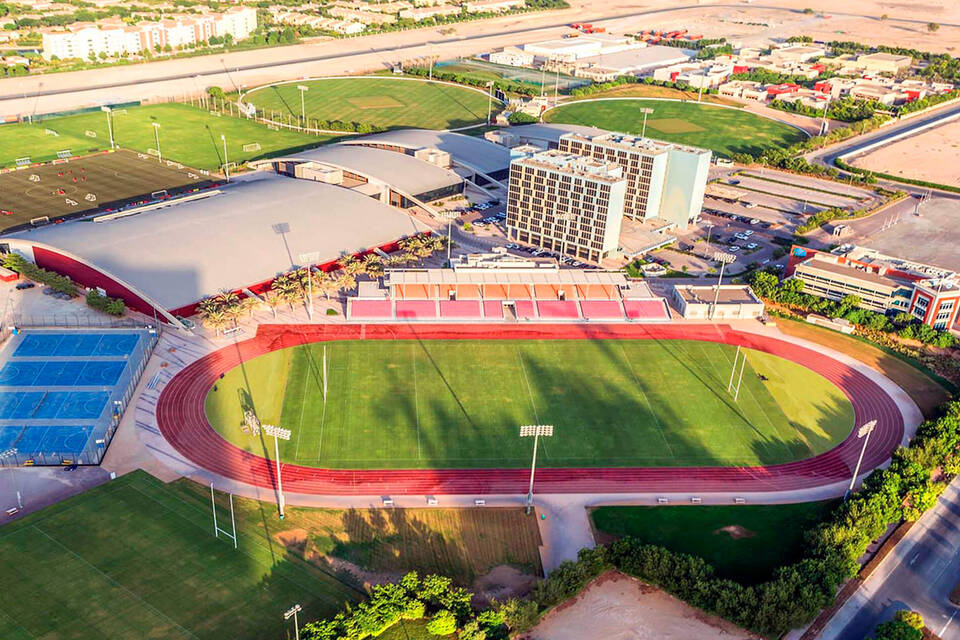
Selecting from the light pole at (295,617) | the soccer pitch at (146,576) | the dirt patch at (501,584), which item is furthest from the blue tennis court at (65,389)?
the dirt patch at (501,584)

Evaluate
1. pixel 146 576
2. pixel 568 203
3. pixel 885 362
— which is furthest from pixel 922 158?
pixel 146 576

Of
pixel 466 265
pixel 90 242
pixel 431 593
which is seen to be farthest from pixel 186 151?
pixel 431 593

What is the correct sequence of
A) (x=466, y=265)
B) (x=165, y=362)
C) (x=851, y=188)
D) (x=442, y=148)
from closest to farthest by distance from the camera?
(x=165, y=362), (x=466, y=265), (x=442, y=148), (x=851, y=188)

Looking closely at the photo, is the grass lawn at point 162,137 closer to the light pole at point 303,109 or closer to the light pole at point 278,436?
the light pole at point 303,109

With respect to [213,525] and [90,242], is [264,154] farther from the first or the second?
[213,525]

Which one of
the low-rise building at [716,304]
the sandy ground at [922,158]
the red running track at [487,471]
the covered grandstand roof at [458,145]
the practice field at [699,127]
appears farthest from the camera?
the practice field at [699,127]

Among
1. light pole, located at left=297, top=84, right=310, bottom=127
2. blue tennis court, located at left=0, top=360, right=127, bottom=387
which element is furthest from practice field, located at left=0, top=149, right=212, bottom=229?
blue tennis court, located at left=0, top=360, right=127, bottom=387

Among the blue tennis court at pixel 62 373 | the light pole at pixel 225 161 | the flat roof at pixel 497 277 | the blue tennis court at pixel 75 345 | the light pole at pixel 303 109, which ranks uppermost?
the light pole at pixel 303 109

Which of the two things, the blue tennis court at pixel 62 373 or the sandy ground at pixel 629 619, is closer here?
the sandy ground at pixel 629 619

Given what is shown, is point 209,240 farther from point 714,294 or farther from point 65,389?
point 714,294
